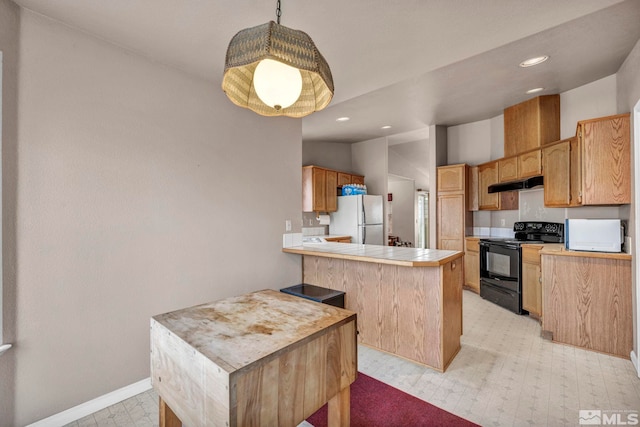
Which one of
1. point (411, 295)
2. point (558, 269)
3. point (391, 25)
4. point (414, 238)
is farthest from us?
point (414, 238)

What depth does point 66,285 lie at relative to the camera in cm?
184

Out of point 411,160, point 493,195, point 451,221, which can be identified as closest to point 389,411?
point 451,221

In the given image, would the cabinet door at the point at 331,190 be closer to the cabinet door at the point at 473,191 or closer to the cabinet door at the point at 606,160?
the cabinet door at the point at 473,191

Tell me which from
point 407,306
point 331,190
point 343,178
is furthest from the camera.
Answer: point 343,178

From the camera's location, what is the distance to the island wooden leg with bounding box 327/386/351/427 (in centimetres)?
143

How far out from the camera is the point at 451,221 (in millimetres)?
4672

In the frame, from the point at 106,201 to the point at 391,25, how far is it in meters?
2.27

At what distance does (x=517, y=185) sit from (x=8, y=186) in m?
4.73

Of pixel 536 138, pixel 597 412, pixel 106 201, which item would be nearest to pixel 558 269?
pixel 597 412

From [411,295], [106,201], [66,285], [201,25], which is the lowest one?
[411,295]

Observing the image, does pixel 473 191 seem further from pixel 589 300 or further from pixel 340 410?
pixel 340 410

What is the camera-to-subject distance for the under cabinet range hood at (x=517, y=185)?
3.47 meters

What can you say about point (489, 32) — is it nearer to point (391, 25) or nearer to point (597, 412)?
point (391, 25)

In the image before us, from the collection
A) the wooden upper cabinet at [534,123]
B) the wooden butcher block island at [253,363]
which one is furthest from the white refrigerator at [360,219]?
the wooden butcher block island at [253,363]
